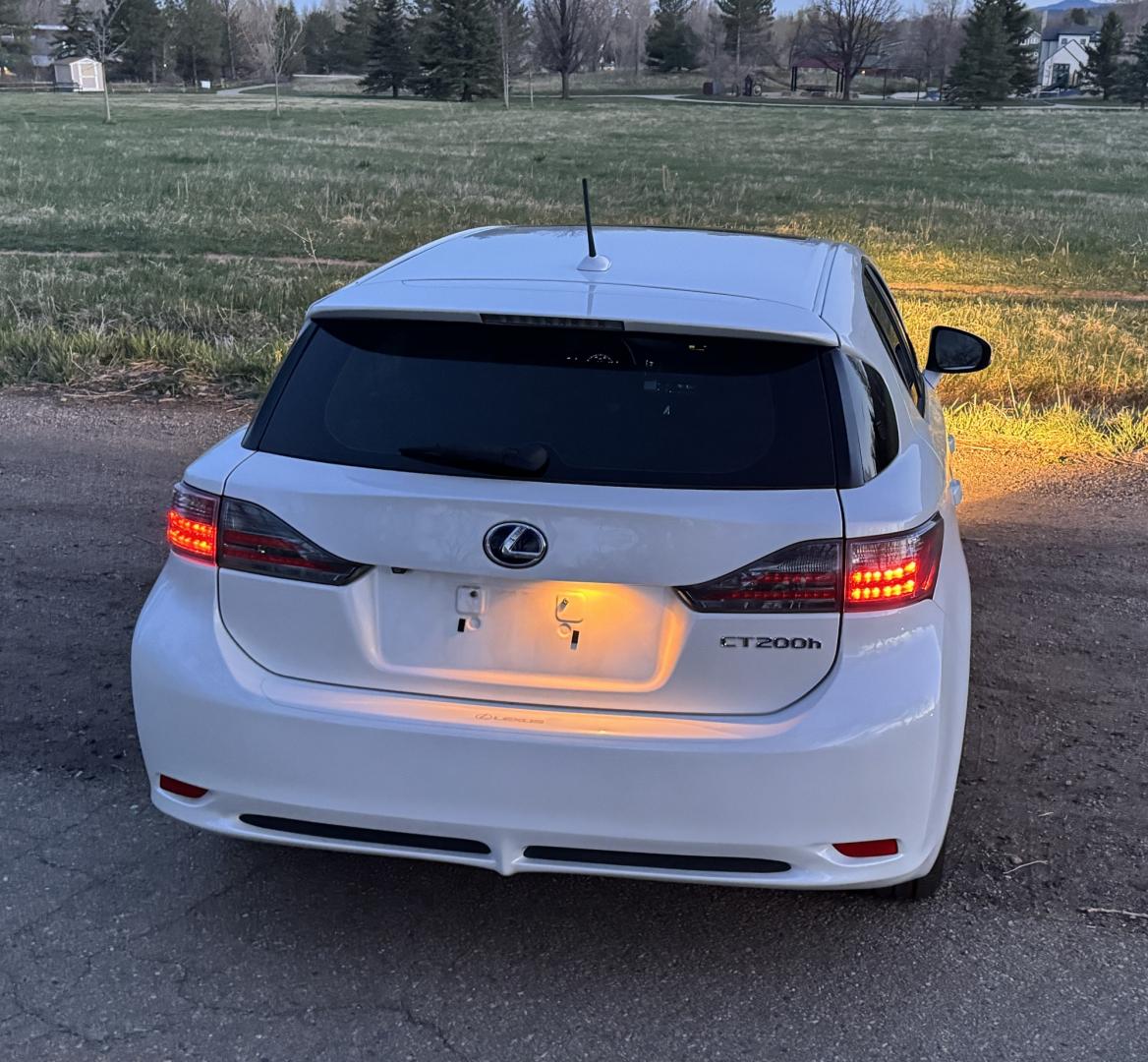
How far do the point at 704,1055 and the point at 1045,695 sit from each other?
7.25 feet

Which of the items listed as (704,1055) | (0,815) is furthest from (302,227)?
(704,1055)

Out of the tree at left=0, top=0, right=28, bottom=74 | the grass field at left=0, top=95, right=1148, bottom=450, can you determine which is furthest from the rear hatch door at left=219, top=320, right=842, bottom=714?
the tree at left=0, top=0, right=28, bottom=74

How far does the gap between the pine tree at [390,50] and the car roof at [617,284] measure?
93595mm

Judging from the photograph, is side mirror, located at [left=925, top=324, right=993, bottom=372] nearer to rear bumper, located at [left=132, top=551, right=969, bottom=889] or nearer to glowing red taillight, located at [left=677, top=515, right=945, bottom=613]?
rear bumper, located at [left=132, top=551, right=969, bottom=889]

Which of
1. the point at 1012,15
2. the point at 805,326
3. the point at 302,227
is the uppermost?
the point at 1012,15

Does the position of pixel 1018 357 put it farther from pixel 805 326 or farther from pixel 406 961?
pixel 406 961

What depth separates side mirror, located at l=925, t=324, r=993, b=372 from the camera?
15.5 feet

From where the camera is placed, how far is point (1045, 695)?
169 inches

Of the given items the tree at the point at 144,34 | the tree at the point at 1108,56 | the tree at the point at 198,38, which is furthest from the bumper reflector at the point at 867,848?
the tree at the point at 198,38

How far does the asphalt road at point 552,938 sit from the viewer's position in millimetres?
2711

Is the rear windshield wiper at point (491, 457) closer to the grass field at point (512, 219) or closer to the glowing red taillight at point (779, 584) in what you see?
the glowing red taillight at point (779, 584)

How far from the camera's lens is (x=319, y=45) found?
122m

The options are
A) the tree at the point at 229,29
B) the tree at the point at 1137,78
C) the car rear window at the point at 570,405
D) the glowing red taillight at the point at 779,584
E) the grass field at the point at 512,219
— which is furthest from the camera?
the tree at the point at 229,29

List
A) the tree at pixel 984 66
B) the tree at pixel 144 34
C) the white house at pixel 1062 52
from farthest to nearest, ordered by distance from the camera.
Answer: the white house at pixel 1062 52 → the tree at pixel 144 34 → the tree at pixel 984 66
